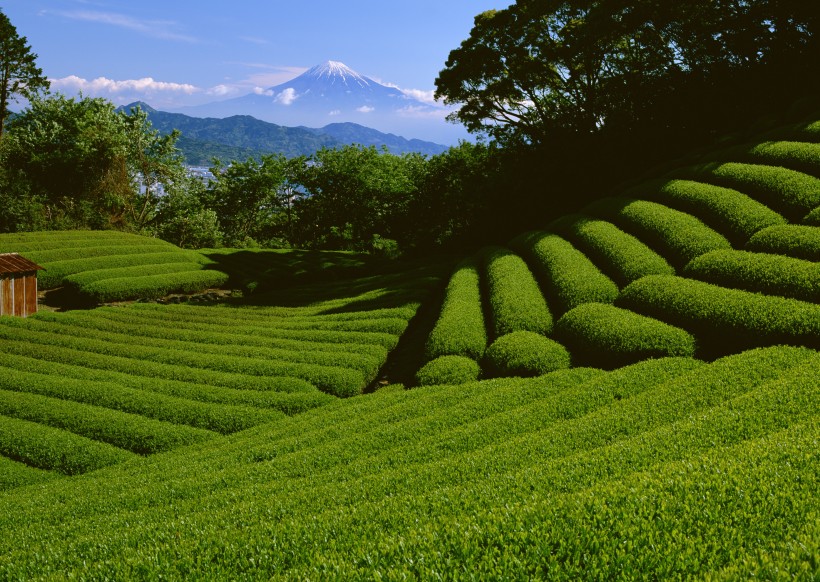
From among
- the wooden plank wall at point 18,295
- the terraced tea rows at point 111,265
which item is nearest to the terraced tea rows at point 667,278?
the terraced tea rows at point 111,265

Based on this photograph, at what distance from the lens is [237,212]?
210ft

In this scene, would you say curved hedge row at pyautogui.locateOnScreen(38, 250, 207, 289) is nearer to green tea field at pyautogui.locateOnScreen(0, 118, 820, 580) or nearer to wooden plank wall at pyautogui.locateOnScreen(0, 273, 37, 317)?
green tea field at pyautogui.locateOnScreen(0, 118, 820, 580)

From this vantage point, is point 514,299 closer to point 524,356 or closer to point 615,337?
point 524,356

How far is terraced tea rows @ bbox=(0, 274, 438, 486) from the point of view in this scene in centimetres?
1527

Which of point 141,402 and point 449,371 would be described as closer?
point 141,402

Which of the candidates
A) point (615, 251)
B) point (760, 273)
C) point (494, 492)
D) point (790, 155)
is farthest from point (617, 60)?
point (494, 492)

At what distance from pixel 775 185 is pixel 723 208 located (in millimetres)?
2285

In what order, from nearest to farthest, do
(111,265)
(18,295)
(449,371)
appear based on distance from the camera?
(449,371) < (18,295) < (111,265)


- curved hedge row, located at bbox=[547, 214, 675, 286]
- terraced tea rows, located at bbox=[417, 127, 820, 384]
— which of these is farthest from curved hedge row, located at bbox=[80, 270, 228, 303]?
curved hedge row, located at bbox=[547, 214, 675, 286]

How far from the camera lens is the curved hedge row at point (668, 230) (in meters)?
20.1

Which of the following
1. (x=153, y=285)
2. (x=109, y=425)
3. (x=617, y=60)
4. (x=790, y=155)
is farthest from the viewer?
(x=617, y=60)

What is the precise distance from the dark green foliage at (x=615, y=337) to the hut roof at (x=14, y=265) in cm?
2490

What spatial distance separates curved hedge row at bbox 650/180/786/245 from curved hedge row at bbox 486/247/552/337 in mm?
7260

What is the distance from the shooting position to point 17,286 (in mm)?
26672
